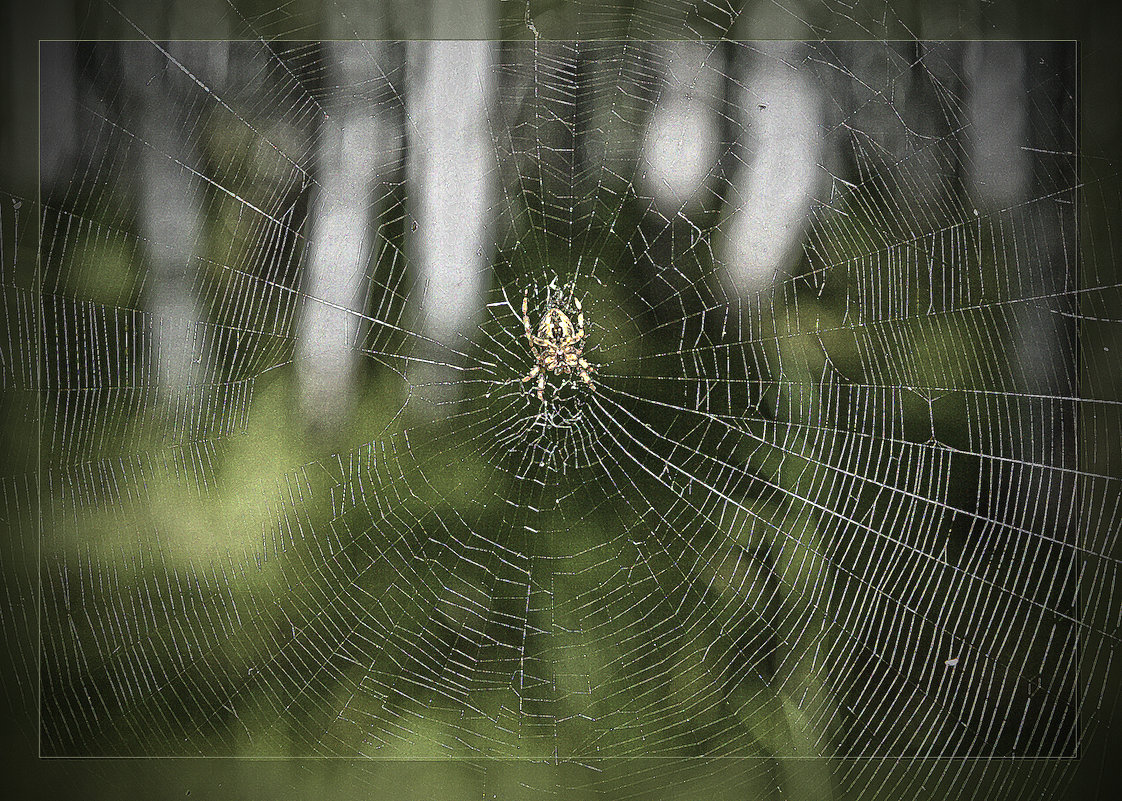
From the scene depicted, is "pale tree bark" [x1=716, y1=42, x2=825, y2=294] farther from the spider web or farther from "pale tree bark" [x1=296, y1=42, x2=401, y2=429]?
"pale tree bark" [x1=296, y1=42, x2=401, y2=429]

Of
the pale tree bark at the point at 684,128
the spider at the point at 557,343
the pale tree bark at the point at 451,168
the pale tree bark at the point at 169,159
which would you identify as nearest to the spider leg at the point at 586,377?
the spider at the point at 557,343

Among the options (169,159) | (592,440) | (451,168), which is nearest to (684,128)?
(451,168)

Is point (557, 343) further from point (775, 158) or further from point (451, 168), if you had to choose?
point (775, 158)

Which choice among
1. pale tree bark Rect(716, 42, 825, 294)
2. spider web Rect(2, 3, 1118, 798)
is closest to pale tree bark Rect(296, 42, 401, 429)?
spider web Rect(2, 3, 1118, 798)

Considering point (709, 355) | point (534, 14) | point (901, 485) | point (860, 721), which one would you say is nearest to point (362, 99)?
point (534, 14)

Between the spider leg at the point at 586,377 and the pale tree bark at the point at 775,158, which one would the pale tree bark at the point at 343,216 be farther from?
the pale tree bark at the point at 775,158

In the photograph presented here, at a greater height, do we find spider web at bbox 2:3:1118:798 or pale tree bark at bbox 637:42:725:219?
pale tree bark at bbox 637:42:725:219

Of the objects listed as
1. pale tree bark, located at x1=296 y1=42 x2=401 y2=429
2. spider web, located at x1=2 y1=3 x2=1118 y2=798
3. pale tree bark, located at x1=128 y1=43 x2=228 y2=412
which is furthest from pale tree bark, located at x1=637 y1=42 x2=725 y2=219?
pale tree bark, located at x1=128 y1=43 x2=228 y2=412
